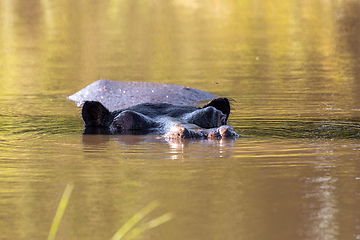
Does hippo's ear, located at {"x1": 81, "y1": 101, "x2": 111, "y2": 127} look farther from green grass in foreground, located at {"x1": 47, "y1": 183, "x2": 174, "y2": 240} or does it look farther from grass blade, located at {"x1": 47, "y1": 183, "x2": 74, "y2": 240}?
green grass in foreground, located at {"x1": 47, "y1": 183, "x2": 174, "y2": 240}

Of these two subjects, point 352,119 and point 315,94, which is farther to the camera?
point 315,94

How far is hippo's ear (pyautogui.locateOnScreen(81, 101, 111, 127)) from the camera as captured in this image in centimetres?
1004

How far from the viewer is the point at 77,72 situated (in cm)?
1741

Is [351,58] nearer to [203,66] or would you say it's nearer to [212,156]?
[203,66]

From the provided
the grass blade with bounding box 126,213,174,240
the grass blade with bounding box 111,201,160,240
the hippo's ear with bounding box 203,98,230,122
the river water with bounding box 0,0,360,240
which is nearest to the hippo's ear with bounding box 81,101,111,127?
the river water with bounding box 0,0,360,240

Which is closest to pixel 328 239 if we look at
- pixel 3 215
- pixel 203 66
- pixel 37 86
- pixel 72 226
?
pixel 72 226

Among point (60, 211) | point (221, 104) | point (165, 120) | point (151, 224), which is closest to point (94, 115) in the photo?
point (165, 120)

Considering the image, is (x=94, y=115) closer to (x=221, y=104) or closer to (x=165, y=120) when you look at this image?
(x=165, y=120)

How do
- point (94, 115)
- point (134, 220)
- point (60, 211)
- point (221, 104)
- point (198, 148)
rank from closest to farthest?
point (134, 220)
point (60, 211)
point (198, 148)
point (221, 104)
point (94, 115)

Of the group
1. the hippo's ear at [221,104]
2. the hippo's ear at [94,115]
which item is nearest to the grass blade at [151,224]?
the hippo's ear at [221,104]

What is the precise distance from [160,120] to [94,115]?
1004 millimetres

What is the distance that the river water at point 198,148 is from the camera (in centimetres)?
528

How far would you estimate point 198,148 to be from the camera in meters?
7.99

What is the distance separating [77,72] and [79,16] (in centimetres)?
1671
